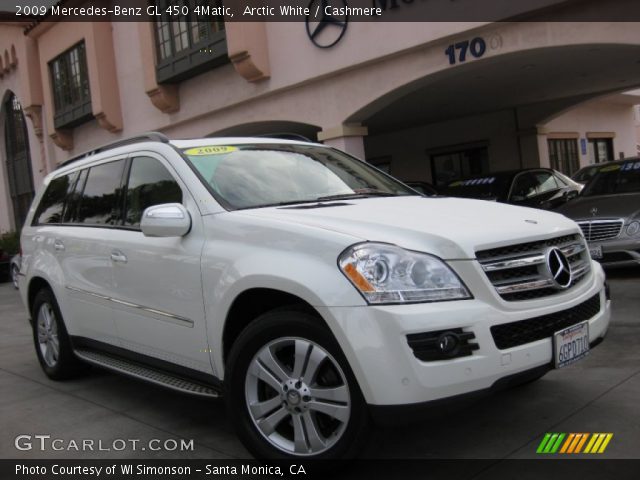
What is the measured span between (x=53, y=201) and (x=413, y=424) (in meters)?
3.65

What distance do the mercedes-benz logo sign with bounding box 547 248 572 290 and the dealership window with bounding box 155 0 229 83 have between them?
38.8ft

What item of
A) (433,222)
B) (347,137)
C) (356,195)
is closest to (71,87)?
(347,137)

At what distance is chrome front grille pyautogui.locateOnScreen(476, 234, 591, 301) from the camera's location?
2.89 m

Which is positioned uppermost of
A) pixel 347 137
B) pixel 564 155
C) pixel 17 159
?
pixel 17 159

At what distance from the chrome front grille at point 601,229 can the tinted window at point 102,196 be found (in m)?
5.74

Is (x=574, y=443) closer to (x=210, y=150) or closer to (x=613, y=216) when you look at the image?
(x=210, y=150)

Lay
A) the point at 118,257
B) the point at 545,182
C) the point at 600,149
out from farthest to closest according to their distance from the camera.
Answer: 1. the point at 600,149
2. the point at 545,182
3. the point at 118,257

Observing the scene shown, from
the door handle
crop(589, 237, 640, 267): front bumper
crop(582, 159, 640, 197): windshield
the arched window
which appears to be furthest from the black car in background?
the arched window

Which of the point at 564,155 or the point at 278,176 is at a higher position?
the point at 564,155

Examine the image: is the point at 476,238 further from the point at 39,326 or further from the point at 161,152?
the point at 39,326

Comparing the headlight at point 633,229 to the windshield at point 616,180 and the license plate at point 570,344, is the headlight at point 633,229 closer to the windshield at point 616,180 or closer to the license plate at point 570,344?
the windshield at point 616,180

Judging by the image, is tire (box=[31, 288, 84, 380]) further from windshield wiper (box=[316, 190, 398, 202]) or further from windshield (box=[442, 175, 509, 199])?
windshield (box=[442, 175, 509, 199])

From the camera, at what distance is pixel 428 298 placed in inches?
107

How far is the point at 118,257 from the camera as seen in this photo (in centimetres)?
405
